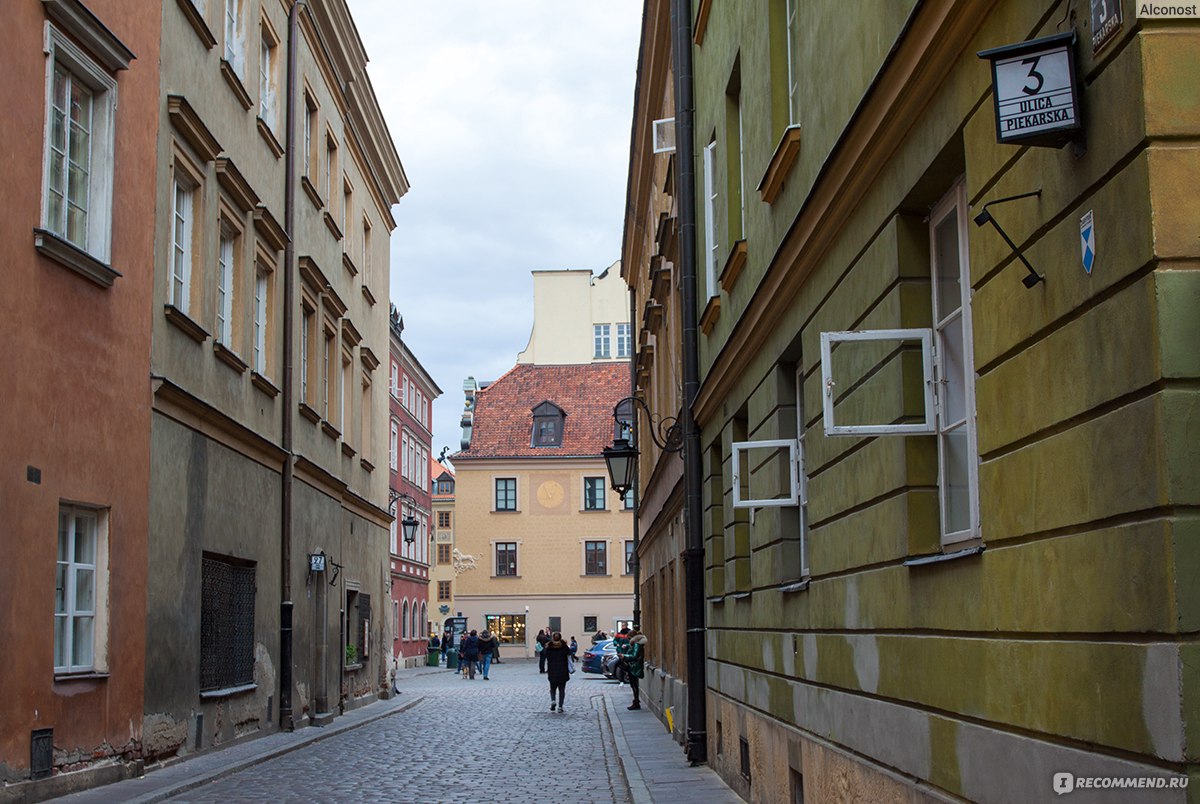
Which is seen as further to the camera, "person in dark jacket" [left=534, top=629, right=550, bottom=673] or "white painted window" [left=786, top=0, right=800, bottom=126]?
"person in dark jacket" [left=534, top=629, right=550, bottom=673]

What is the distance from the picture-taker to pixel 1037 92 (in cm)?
447

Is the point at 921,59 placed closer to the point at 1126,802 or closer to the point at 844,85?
the point at 844,85

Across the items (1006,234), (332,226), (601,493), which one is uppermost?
(332,226)

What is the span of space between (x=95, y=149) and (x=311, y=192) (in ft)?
34.5

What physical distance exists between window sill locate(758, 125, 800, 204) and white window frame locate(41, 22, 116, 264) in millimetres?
7163

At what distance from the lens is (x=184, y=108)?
16922mm

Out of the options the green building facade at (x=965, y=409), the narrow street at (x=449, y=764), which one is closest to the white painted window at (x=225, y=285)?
the narrow street at (x=449, y=764)

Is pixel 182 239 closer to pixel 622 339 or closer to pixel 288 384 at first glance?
pixel 288 384

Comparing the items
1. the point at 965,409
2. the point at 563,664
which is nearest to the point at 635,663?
the point at 563,664

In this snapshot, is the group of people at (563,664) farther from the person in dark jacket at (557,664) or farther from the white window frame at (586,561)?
the white window frame at (586,561)

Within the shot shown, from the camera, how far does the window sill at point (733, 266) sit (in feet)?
41.2

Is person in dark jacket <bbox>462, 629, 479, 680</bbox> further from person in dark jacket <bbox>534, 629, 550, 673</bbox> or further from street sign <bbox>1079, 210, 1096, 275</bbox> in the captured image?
street sign <bbox>1079, 210, 1096, 275</bbox>

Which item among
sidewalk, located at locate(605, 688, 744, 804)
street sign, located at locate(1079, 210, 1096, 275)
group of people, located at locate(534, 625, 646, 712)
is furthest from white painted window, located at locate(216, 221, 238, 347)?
street sign, located at locate(1079, 210, 1096, 275)

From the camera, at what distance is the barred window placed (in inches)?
724
